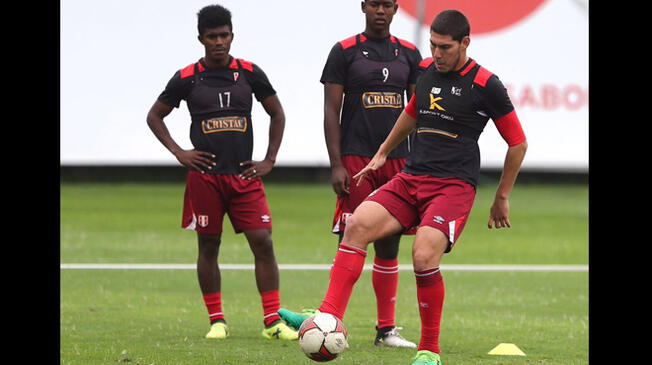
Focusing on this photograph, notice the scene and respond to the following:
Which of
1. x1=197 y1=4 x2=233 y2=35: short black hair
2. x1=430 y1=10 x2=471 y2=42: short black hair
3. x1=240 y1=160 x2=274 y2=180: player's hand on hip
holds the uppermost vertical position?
x1=197 y1=4 x2=233 y2=35: short black hair

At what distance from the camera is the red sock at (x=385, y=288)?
7.73m

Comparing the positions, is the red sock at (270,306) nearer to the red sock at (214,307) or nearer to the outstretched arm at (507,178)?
the red sock at (214,307)

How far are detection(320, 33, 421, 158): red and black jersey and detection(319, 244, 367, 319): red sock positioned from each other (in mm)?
1416

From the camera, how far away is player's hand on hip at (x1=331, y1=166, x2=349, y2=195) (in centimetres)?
781

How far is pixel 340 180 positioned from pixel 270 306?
106 centimetres

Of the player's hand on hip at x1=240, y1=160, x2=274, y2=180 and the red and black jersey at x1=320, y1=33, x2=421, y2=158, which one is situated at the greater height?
the red and black jersey at x1=320, y1=33, x2=421, y2=158

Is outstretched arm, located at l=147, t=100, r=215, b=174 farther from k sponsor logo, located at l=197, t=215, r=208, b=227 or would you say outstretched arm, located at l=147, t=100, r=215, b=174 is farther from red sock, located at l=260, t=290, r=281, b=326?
red sock, located at l=260, t=290, r=281, b=326

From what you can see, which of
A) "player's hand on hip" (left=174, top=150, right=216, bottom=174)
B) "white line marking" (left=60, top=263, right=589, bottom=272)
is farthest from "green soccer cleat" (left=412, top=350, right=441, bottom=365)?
"white line marking" (left=60, top=263, right=589, bottom=272)

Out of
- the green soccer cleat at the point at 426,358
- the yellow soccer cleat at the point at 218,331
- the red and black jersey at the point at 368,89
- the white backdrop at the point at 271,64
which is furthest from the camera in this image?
the white backdrop at the point at 271,64

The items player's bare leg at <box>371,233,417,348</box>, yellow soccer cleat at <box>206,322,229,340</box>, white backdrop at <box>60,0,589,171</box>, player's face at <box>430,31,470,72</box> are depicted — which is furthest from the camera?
white backdrop at <box>60,0,589,171</box>

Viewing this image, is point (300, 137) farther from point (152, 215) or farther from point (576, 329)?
point (576, 329)

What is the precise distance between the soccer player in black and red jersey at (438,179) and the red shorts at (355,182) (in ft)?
3.01

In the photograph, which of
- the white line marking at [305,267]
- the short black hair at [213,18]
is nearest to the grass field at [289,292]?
the white line marking at [305,267]
